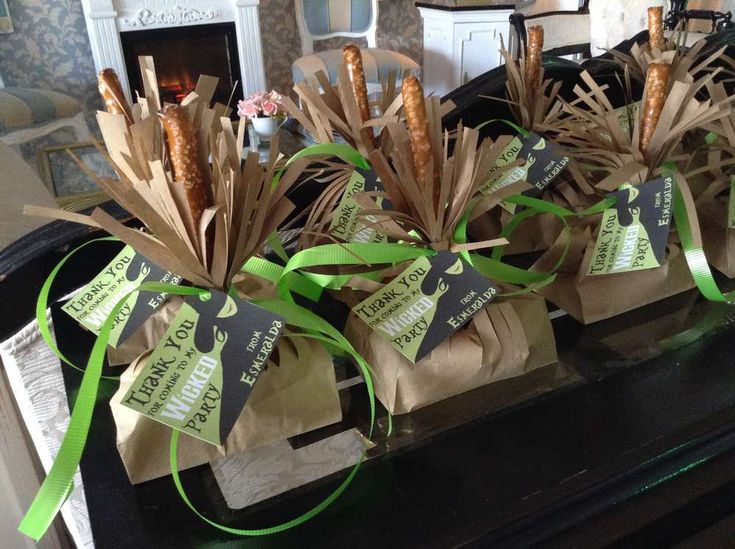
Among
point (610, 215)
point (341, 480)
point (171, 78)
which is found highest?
point (610, 215)

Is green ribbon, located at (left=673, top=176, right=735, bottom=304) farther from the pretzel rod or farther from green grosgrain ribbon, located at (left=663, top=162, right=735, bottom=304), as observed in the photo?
the pretzel rod

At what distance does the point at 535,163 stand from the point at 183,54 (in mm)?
3284

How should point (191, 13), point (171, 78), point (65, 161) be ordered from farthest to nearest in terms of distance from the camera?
point (171, 78)
point (191, 13)
point (65, 161)

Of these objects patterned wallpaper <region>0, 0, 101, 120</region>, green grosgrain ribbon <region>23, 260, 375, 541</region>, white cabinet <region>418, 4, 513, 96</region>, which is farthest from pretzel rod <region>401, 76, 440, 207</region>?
patterned wallpaper <region>0, 0, 101, 120</region>

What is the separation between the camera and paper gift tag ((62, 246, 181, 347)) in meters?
0.45

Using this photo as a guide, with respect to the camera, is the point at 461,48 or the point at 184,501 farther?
the point at 461,48

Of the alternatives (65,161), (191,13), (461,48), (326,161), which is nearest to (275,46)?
(191,13)

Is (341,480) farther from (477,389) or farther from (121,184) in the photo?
(121,184)

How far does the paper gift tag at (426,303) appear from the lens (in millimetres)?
450

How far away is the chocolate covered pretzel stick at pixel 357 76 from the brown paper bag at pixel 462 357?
8.4 inches

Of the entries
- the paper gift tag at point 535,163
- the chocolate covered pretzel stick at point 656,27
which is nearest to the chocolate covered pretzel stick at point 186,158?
the paper gift tag at point 535,163

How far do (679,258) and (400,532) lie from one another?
0.40 m

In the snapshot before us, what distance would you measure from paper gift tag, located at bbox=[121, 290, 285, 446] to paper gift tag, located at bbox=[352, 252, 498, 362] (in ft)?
0.29

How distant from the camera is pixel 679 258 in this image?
0.60m
